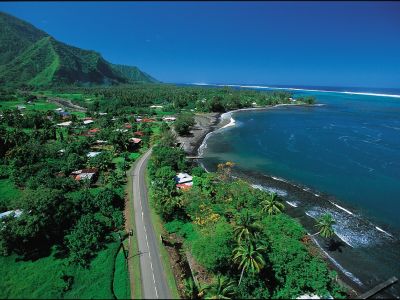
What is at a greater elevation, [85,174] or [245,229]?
[245,229]

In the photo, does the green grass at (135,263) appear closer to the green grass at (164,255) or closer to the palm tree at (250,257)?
the green grass at (164,255)

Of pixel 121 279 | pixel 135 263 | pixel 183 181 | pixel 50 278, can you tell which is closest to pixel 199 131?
pixel 183 181

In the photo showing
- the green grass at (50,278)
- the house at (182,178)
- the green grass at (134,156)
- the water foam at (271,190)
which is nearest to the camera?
the green grass at (50,278)

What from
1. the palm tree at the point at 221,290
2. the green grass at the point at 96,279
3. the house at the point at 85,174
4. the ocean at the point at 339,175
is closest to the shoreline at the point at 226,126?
the ocean at the point at 339,175

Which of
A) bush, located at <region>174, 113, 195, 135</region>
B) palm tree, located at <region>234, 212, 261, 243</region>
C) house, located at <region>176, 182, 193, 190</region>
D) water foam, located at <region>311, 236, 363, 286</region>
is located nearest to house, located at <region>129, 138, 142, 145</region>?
bush, located at <region>174, 113, 195, 135</region>

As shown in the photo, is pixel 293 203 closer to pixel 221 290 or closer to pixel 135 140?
pixel 221 290

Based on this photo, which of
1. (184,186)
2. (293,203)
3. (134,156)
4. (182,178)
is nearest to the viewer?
(293,203)
